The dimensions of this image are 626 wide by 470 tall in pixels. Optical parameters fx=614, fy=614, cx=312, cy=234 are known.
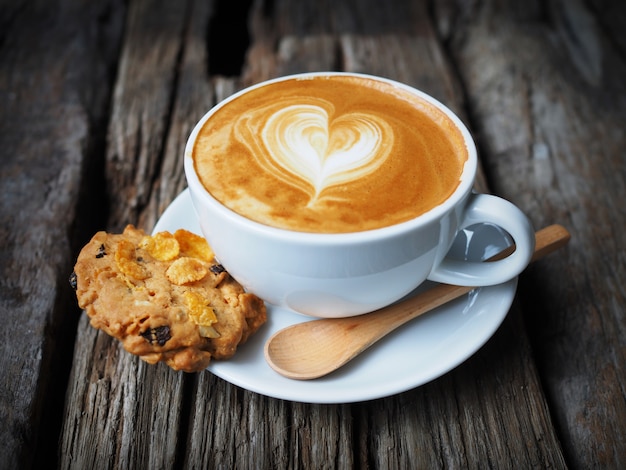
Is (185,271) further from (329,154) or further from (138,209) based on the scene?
(138,209)

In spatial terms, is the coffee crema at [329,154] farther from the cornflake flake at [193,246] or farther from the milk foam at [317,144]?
the cornflake flake at [193,246]

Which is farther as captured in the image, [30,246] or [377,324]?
[30,246]

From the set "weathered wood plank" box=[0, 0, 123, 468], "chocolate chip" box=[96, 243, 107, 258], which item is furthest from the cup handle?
"weathered wood plank" box=[0, 0, 123, 468]

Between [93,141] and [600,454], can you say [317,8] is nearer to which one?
[93,141]

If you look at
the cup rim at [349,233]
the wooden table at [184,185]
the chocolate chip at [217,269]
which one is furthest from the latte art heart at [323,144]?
the wooden table at [184,185]

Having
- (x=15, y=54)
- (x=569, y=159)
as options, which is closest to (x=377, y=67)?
(x=569, y=159)

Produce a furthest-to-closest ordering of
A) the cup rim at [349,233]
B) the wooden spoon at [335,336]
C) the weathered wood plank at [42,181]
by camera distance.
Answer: the weathered wood plank at [42,181], the wooden spoon at [335,336], the cup rim at [349,233]
